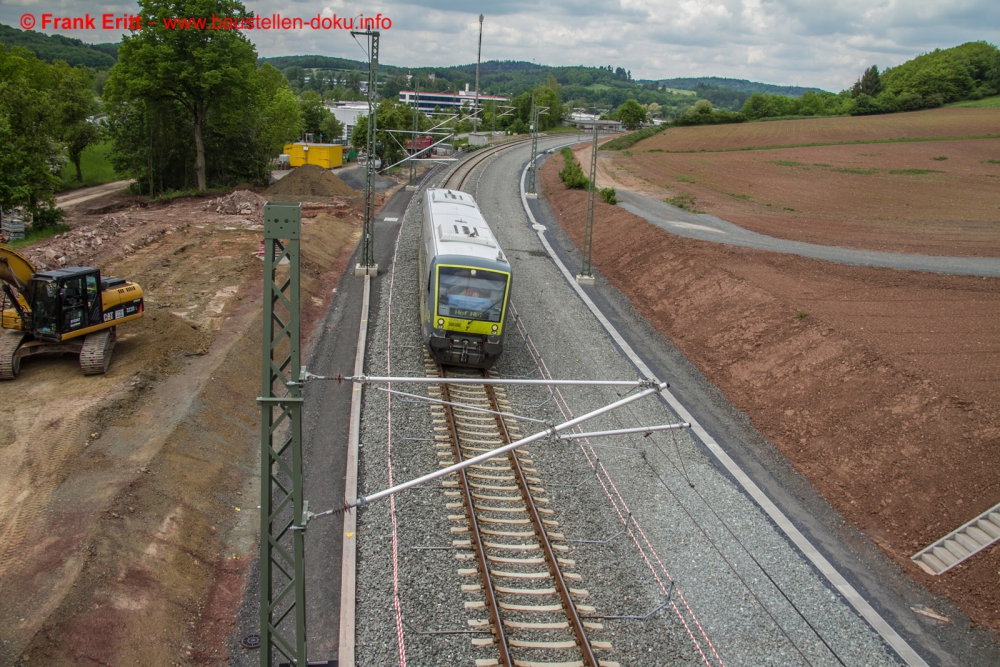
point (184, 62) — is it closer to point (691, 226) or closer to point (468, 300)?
point (691, 226)

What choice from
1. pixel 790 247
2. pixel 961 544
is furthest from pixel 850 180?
pixel 961 544

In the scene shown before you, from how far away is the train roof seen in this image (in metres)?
19.6

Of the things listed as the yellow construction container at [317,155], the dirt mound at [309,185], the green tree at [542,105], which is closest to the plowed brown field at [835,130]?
the green tree at [542,105]

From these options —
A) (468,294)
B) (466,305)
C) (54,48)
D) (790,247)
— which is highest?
(54,48)

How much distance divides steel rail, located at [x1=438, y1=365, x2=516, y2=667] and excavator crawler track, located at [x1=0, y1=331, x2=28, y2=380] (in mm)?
11485

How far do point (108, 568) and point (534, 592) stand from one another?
7037mm

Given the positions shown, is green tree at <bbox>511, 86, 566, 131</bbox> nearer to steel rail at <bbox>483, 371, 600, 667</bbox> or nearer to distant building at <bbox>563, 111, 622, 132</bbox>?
distant building at <bbox>563, 111, 622, 132</bbox>

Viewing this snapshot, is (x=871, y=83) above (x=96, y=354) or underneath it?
above

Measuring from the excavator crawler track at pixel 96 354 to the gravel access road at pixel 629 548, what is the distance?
717 cm

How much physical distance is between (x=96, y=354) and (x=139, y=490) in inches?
266

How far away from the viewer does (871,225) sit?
3584cm

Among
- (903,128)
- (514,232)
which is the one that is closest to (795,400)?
(514,232)

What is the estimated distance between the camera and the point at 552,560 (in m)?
12.4

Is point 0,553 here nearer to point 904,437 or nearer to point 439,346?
point 439,346
